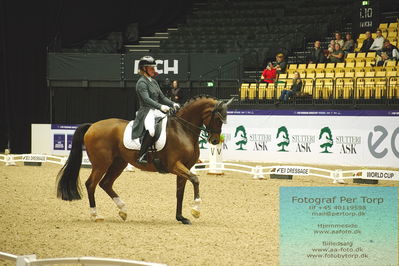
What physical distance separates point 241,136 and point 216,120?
11262 millimetres

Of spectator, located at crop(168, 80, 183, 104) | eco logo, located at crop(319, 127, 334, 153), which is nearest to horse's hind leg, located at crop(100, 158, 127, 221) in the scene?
eco logo, located at crop(319, 127, 334, 153)

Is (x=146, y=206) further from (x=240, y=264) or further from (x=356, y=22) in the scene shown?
(x=356, y=22)

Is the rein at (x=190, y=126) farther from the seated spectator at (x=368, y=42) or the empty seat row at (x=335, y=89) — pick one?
the seated spectator at (x=368, y=42)

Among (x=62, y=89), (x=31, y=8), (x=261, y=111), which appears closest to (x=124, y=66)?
(x=62, y=89)

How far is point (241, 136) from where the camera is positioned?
22562 mm

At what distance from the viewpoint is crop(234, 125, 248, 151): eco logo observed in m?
22.5

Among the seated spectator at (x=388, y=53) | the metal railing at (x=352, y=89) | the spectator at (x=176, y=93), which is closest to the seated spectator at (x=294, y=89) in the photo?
the metal railing at (x=352, y=89)

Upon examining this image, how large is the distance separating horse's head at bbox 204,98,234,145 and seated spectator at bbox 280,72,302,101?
1083cm

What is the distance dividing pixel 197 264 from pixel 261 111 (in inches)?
576

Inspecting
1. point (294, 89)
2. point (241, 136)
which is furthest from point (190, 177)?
point (241, 136)

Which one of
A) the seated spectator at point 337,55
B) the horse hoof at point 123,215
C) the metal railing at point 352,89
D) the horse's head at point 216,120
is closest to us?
the horse hoof at point 123,215

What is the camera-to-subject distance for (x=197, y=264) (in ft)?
25.5

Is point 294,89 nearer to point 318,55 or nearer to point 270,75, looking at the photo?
point 270,75

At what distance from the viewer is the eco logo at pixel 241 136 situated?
22484 mm
